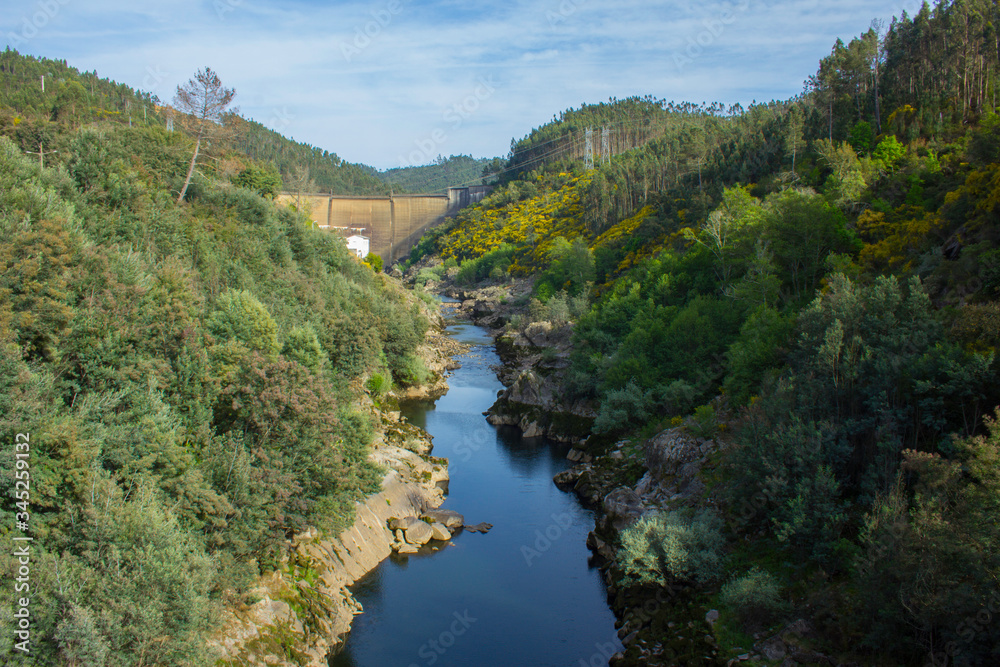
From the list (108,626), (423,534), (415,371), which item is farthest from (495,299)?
(108,626)

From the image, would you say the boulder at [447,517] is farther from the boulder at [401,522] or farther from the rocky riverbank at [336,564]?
the boulder at [401,522]

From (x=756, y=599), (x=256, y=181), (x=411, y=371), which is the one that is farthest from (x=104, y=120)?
(x=756, y=599)

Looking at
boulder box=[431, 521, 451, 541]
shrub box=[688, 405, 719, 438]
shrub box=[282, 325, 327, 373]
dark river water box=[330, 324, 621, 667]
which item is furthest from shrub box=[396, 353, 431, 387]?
shrub box=[688, 405, 719, 438]

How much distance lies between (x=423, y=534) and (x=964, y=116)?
4294 centimetres

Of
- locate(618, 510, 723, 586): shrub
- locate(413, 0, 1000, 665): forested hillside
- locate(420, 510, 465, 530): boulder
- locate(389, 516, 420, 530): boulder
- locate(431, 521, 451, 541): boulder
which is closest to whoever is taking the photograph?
locate(413, 0, 1000, 665): forested hillside

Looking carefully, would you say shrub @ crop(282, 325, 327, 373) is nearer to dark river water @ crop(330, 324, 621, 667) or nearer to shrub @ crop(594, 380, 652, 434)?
dark river water @ crop(330, 324, 621, 667)

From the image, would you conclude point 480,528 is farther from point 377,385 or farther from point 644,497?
point 377,385

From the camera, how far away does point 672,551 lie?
2294 centimetres

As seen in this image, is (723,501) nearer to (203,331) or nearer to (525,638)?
(525,638)

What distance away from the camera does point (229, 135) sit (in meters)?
42.3

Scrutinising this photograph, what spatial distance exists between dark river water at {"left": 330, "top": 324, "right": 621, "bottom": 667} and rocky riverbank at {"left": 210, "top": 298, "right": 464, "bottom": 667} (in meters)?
0.67

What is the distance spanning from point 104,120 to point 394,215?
3452 inches

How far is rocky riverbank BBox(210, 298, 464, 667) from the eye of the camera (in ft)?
63.8

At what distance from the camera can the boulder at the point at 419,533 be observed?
93.1ft
